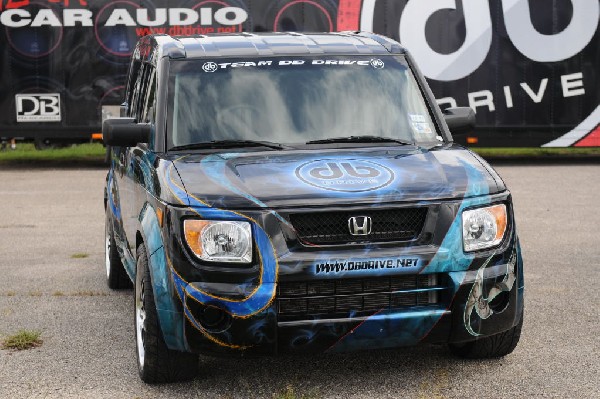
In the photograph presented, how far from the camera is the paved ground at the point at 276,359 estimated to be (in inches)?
207

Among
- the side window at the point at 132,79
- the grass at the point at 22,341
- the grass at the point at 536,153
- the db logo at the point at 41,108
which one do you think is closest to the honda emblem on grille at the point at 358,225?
the grass at the point at 22,341

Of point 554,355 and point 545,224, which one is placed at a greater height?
point 554,355

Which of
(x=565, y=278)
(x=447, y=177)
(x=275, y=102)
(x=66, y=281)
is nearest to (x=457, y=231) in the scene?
(x=447, y=177)

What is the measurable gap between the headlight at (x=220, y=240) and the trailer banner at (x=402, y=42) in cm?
1478

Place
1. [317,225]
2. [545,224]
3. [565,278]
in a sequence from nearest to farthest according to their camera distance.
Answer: [317,225], [565,278], [545,224]

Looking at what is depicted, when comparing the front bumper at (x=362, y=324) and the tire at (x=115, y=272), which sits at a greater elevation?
the front bumper at (x=362, y=324)

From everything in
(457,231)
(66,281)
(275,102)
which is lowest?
(66,281)

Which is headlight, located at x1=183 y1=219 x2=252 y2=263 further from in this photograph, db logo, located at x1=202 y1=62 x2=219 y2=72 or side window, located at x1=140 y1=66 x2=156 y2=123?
db logo, located at x1=202 y1=62 x2=219 y2=72

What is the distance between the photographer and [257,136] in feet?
19.2

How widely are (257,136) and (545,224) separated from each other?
260 inches

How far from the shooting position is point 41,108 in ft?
63.3

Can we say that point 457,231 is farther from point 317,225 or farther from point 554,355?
point 554,355

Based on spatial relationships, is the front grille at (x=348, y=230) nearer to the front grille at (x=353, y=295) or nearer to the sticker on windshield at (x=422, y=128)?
the front grille at (x=353, y=295)

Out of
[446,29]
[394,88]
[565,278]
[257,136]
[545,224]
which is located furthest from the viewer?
[446,29]
